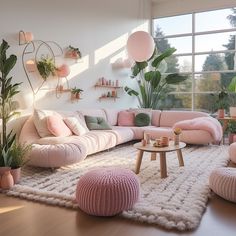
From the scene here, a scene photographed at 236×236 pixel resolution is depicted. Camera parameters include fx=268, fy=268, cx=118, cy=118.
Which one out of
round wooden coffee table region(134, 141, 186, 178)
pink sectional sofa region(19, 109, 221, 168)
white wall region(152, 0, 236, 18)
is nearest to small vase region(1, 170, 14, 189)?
pink sectional sofa region(19, 109, 221, 168)

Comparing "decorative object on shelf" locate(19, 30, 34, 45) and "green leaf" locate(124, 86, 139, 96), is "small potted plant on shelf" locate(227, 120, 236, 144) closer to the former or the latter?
"green leaf" locate(124, 86, 139, 96)

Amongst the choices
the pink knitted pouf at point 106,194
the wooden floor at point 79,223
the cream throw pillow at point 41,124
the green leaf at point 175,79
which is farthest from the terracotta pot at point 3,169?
the green leaf at point 175,79

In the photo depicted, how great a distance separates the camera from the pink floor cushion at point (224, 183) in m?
2.47

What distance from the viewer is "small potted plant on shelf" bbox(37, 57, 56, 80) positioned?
4.46m

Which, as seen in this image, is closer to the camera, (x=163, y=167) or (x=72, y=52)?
(x=163, y=167)

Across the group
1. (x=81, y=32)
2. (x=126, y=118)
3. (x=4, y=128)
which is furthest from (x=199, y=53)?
(x=4, y=128)

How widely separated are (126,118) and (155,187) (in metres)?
3.29

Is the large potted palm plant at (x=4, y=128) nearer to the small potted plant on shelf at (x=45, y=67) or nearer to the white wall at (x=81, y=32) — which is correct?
the white wall at (x=81, y=32)

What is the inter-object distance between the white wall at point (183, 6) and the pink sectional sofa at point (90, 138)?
2990 millimetres

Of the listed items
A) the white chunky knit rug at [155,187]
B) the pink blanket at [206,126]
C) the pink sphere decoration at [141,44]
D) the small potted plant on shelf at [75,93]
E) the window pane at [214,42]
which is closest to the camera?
the white chunky knit rug at [155,187]

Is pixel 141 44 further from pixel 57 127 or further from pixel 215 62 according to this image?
pixel 215 62

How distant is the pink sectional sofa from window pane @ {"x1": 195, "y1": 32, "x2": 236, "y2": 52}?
84.5 inches

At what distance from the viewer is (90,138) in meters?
4.22

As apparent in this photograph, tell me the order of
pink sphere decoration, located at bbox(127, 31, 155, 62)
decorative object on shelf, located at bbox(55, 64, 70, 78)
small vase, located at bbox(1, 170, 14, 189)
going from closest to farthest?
1. small vase, located at bbox(1, 170, 14, 189)
2. pink sphere decoration, located at bbox(127, 31, 155, 62)
3. decorative object on shelf, located at bbox(55, 64, 70, 78)
